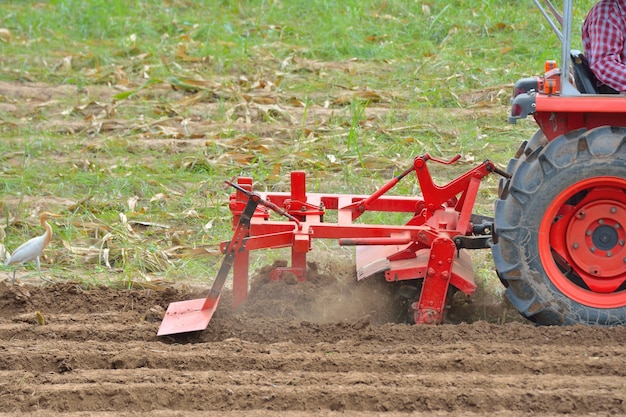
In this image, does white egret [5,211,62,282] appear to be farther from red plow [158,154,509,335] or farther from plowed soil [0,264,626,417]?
red plow [158,154,509,335]

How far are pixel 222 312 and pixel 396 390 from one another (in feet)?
4.52

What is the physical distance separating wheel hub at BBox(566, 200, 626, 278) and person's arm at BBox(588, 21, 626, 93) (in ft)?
2.01

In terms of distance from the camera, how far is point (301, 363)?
4625 mm

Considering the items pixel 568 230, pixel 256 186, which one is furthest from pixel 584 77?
pixel 256 186

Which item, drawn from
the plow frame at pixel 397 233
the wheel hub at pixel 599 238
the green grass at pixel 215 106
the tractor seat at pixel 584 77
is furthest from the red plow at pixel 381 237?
the green grass at pixel 215 106

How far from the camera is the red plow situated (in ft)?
16.5

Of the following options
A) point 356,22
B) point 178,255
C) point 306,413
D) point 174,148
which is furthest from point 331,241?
point 356,22

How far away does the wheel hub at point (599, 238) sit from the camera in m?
4.97

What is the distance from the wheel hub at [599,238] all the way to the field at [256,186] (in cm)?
36

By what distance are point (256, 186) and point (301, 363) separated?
2999 mm

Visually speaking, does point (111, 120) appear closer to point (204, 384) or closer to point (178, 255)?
point (178, 255)

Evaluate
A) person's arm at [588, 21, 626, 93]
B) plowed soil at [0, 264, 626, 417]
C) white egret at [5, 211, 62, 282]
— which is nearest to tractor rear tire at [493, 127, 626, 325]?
plowed soil at [0, 264, 626, 417]

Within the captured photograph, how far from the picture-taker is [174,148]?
8234 mm

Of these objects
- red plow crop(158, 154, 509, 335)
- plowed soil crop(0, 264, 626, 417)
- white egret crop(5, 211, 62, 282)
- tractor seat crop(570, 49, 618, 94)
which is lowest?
plowed soil crop(0, 264, 626, 417)
